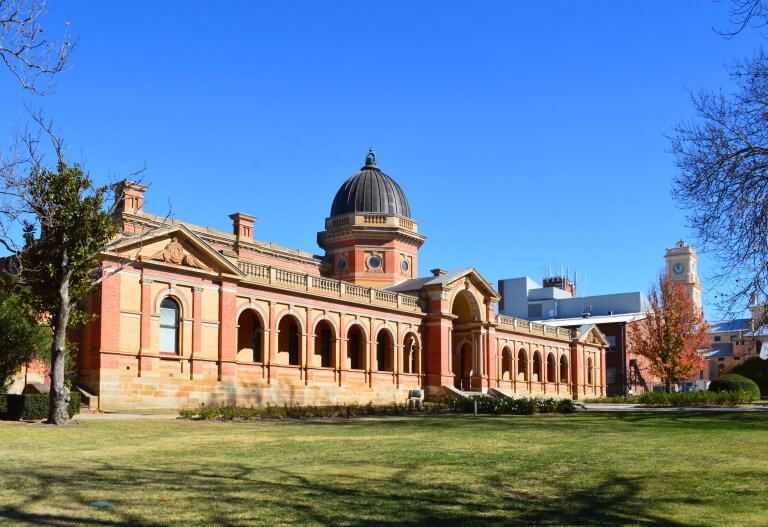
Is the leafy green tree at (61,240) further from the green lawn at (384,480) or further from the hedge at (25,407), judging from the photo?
the green lawn at (384,480)

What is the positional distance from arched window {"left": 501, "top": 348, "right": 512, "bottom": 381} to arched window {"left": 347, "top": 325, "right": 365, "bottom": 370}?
54.3 ft

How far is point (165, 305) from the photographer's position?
3556 centimetres

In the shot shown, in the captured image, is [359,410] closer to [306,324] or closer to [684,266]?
[306,324]

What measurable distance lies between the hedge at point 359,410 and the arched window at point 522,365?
2566 centimetres

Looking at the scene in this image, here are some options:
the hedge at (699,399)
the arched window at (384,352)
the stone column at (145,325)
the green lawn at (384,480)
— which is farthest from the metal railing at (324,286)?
the green lawn at (384,480)

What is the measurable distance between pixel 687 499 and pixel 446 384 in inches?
1716

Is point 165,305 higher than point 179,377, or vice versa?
point 165,305

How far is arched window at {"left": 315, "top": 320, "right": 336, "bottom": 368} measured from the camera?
46281mm

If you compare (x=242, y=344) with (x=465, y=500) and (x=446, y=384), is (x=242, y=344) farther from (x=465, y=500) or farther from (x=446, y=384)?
(x=465, y=500)

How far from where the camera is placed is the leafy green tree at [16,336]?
29.4 metres

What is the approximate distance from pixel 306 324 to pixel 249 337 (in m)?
3.09

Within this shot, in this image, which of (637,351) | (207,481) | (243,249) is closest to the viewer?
(207,481)

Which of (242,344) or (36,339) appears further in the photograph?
(242,344)

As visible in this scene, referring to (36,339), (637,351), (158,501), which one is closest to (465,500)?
(158,501)
